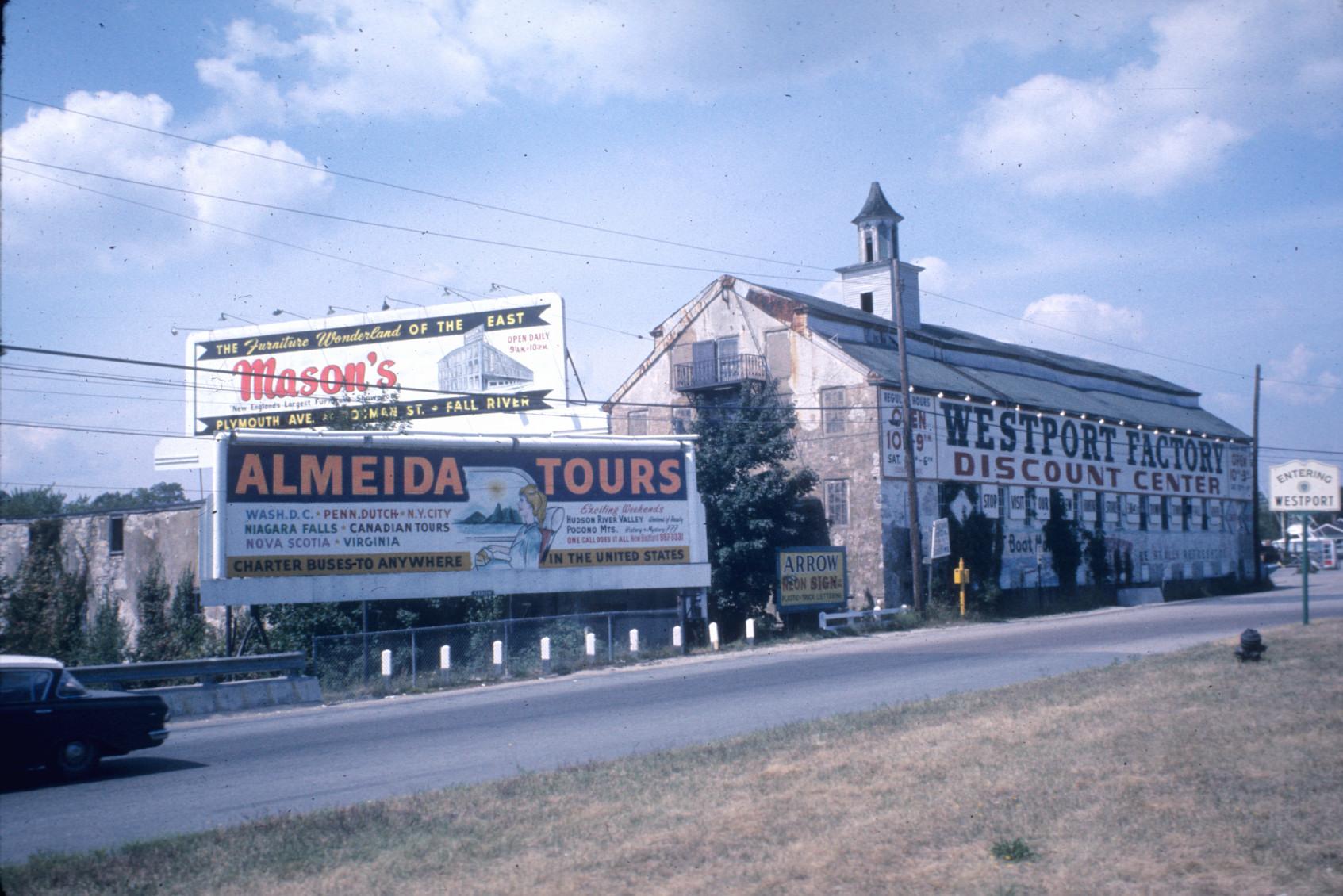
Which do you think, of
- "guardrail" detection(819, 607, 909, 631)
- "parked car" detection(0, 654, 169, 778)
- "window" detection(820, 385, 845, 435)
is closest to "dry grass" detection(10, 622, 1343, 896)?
"parked car" detection(0, 654, 169, 778)

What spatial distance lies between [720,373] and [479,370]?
1008cm

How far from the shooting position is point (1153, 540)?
56125 mm

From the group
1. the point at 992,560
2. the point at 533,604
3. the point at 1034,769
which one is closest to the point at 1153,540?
the point at 992,560

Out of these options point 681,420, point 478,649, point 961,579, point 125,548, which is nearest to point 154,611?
point 125,548

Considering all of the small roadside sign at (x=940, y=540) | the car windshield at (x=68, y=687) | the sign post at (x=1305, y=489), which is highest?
the sign post at (x=1305, y=489)

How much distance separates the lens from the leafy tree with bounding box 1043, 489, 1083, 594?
48.2 metres

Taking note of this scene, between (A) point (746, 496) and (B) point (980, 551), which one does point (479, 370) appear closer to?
(A) point (746, 496)

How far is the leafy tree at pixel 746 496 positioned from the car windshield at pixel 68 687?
25.3 meters

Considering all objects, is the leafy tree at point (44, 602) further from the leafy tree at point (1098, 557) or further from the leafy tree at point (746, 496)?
the leafy tree at point (1098, 557)

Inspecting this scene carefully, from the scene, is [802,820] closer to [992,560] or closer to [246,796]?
[246,796]

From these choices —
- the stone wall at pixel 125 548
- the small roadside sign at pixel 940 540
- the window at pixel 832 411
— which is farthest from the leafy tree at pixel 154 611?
the small roadside sign at pixel 940 540

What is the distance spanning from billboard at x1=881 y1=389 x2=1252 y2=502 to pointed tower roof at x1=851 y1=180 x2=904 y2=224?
13161mm

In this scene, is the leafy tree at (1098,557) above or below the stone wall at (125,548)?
below

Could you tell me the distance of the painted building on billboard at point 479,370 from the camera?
45750mm
